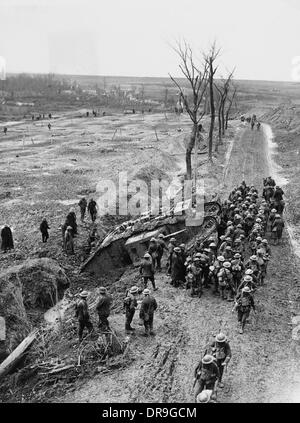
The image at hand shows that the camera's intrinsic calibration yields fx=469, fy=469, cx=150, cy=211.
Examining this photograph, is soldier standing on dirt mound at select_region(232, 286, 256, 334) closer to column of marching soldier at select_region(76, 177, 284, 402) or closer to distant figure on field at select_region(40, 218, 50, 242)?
column of marching soldier at select_region(76, 177, 284, 402)

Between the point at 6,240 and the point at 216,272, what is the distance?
950 centimetres

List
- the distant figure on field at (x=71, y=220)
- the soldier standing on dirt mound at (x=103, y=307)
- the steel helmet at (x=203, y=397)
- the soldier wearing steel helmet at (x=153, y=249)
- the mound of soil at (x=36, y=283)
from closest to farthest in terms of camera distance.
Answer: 1. the steel helmet at (x=203, y=397)
2. the soldier standing on dirt mound at (x=103, y=307)
3. the mound of soil at (x=36, y=283)
4. the soldier wearing steel helmet at (x=153, y=249)
5. the distant figure on field at (x=71, y=220)

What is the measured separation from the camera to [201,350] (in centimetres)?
1146

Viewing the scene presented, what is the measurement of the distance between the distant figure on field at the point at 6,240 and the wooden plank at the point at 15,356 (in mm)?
7518

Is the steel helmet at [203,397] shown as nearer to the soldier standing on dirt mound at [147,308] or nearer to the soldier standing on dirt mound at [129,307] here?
the soldier standing on dirt mound at [147,308]

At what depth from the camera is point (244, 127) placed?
6022 centimetres

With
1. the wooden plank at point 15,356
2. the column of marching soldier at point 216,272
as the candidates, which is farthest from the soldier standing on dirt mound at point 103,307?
the wooden plank at point 15,356

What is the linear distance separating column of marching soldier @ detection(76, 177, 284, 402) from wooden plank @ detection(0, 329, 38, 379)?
4.75ft

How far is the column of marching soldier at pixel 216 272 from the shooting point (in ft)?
31.9

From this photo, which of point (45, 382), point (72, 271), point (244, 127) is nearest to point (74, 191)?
point (72, 271)

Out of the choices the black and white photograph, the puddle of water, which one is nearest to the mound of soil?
the black and white photograph

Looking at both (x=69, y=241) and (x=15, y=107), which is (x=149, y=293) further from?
(x=15, y=107)

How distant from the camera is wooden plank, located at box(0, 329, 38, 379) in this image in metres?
11.3

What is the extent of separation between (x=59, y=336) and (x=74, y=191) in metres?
16.8
